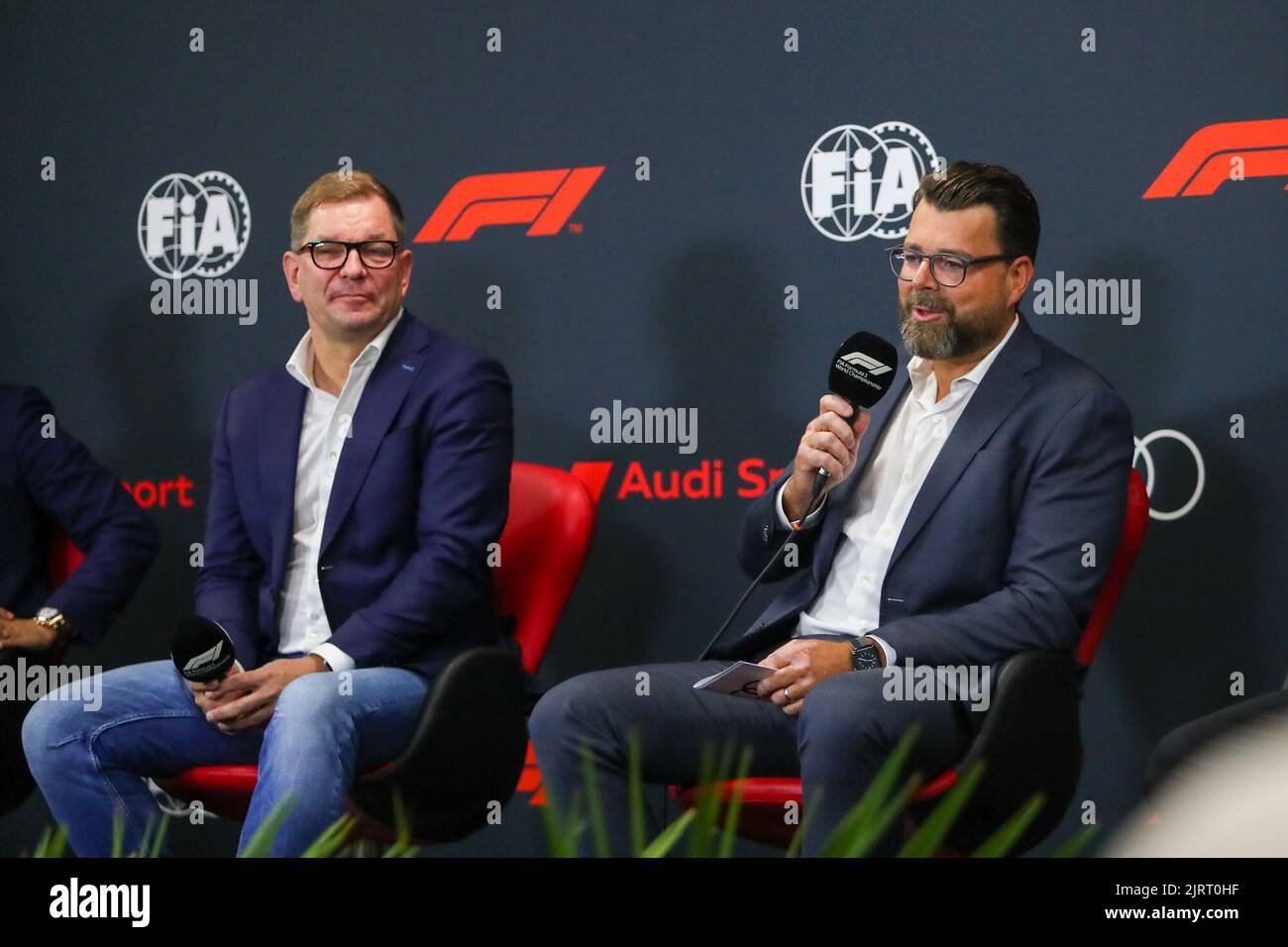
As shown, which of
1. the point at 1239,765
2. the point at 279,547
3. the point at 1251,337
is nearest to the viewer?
the point at 1239,765

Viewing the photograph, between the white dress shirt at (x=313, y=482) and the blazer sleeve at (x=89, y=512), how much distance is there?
1.68ft

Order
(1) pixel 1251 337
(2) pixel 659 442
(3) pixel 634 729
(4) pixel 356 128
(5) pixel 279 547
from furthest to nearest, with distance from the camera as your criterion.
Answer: (4) pixel 356 128, (2) pixel 659 442, (1) pixel 1251 337, (5) pixel 279 547, (3) pixel 634 729

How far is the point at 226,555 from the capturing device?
289 cm

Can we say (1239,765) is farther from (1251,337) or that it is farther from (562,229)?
(562,229)

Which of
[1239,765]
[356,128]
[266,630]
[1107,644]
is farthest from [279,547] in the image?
[1239,765]

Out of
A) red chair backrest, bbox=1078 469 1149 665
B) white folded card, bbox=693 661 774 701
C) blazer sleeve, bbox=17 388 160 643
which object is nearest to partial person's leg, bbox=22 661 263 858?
blazer sleeve, bbox=17 388 160 643

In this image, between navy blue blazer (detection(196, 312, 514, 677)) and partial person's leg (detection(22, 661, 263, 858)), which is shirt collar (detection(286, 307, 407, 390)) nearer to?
navy blue blazer (detection(196, 312, 514, 677))

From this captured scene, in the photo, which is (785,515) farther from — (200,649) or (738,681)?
(200,649)

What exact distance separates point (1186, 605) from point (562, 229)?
5.57 feet

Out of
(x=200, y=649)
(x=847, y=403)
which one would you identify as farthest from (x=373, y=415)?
(x=847, y=403)

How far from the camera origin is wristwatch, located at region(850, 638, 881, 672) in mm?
2350

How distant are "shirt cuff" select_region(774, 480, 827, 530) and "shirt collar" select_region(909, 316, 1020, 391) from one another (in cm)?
30

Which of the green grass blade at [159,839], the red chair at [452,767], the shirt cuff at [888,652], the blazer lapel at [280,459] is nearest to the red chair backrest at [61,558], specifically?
the blazer lapel at [280,459]

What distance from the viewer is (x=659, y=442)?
3.43 metres
